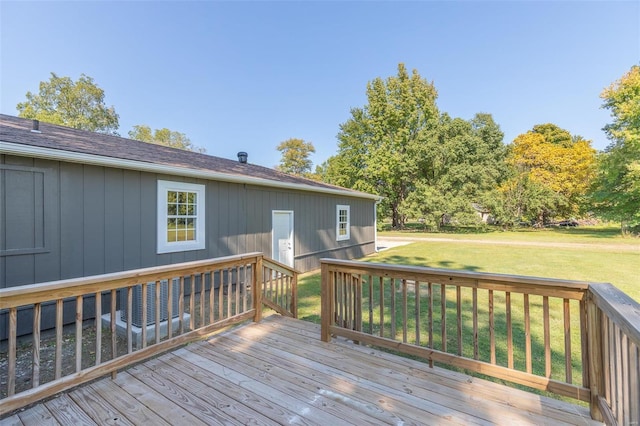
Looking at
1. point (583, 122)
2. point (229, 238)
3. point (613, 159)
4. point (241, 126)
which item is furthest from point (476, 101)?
point (229, 238)

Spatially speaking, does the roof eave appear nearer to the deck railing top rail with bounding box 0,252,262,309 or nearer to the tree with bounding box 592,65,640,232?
the deck railing top rail with bounding box 0,252,262,309

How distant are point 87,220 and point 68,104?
2548 cm

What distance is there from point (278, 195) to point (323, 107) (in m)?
17.0

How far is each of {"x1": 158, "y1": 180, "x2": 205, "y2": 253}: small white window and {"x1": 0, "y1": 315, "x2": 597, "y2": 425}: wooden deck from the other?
306cm

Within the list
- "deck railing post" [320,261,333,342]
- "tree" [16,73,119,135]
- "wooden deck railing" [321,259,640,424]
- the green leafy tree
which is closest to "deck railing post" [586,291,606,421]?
"wooden deck railing" [321,259,640,424]

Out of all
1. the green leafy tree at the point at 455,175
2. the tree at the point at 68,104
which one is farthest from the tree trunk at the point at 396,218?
the tree at the point at 68,104

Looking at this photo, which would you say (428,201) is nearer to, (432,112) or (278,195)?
(432,112)

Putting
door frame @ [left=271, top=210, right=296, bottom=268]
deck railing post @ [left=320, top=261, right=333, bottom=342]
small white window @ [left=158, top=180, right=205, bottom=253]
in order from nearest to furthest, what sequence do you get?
deck railing post @ [left=320, top=261, right=333, bottom=342] < small white window @ [left=158, top=180, right=205, bottom=253] < door frame @ [left=271, top=210, right=296, bottom=268]

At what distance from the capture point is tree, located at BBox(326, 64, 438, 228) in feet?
72.6

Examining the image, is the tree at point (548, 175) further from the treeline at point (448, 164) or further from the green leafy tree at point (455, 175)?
the green leafy tree at point (455, 175)

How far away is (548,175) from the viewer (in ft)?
72.2

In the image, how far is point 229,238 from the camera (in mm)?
6543

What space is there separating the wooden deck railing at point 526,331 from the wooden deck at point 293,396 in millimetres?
172

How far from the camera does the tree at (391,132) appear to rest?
72.6 ft
